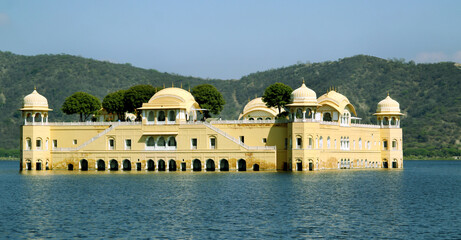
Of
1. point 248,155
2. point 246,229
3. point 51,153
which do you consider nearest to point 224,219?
point 246,229

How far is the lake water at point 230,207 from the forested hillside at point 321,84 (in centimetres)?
7723

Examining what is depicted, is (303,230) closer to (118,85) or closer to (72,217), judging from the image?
(72,217)

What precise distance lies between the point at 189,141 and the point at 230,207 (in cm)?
3379

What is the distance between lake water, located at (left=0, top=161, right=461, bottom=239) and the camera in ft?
118

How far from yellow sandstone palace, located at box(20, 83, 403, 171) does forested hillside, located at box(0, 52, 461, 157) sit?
6262 centimetres

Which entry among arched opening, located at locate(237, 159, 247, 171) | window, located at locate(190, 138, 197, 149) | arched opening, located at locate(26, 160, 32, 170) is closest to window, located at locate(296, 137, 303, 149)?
arched opening, located at locate(237, 159, 247, 171)

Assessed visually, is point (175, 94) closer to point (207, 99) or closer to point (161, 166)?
point (161, 166)

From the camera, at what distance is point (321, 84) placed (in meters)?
159

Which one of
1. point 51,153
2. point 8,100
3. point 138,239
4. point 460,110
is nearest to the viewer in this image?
point 138,239

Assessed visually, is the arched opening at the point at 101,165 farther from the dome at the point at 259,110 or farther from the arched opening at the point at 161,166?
the dome at the point at 259,110

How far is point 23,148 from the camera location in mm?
80812

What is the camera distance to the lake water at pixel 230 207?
3603 cm

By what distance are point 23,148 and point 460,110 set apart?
91.6 meters

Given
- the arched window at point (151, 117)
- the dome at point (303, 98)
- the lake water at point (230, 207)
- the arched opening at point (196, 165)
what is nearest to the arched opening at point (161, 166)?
the arched opening at point (196, 165)
